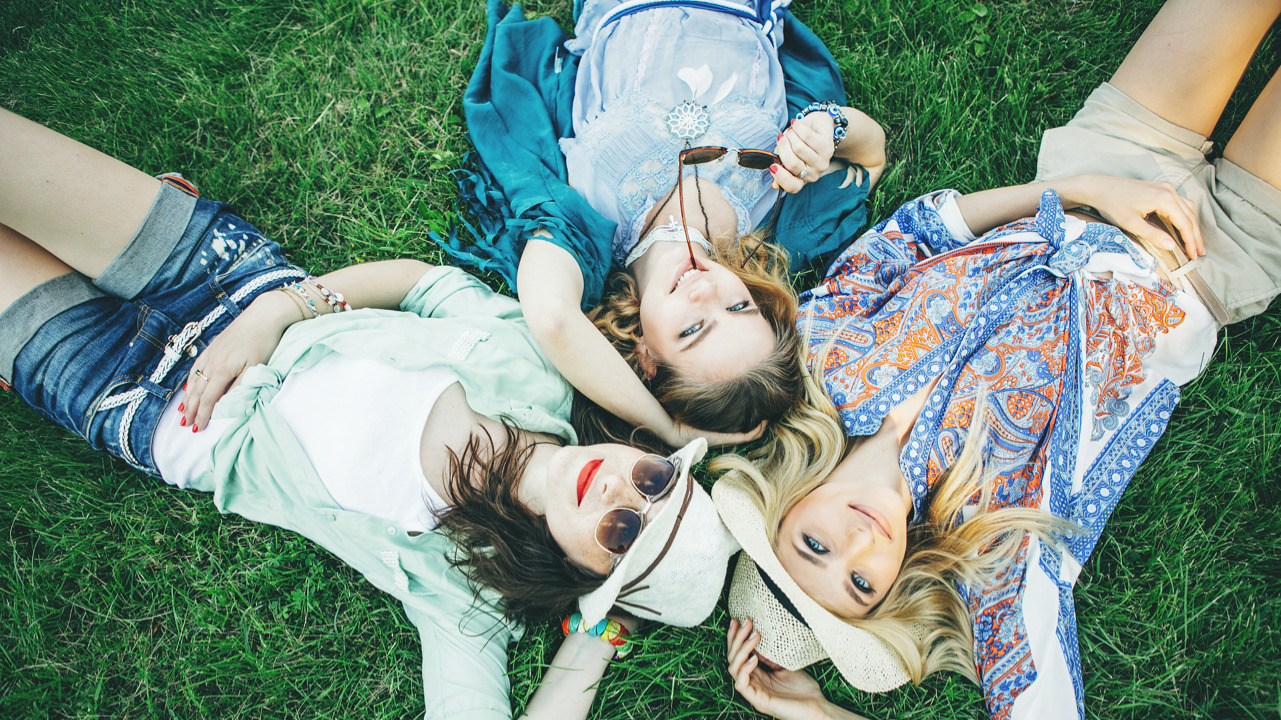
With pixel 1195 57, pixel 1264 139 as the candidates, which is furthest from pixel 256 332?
pixel 1264 139

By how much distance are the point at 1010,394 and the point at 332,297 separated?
10.5 feet

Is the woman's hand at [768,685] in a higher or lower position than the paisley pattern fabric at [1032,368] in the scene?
lower

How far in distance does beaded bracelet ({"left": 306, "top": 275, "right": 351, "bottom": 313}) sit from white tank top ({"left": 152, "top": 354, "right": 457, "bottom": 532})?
0.37 metres

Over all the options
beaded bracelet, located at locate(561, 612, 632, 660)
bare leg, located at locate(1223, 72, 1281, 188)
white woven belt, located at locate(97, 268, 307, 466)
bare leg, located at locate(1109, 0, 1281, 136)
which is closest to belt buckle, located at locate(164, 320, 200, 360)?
white woven belt, located at locate(97, 268, 307, 466)

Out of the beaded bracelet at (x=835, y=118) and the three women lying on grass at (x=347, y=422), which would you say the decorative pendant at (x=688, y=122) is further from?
the three women lying on grass at (x=347, y=422)

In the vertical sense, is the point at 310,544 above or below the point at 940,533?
above

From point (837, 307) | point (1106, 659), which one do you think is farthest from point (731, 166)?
point (1106, 659)

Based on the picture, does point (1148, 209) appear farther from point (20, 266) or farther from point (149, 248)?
point (20, 266)

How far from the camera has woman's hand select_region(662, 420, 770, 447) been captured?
10.4 feet

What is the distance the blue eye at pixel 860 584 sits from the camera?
2.71m

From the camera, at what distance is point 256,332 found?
2891 mm

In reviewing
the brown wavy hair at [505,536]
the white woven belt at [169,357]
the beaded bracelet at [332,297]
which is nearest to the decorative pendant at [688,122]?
the brown wavy hair at [505,536]

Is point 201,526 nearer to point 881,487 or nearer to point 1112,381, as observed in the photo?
point 881,487

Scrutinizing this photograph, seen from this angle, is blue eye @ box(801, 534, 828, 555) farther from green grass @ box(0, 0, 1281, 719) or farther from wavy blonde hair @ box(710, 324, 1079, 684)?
green grass @ box(0, 0, 1281, 719)
